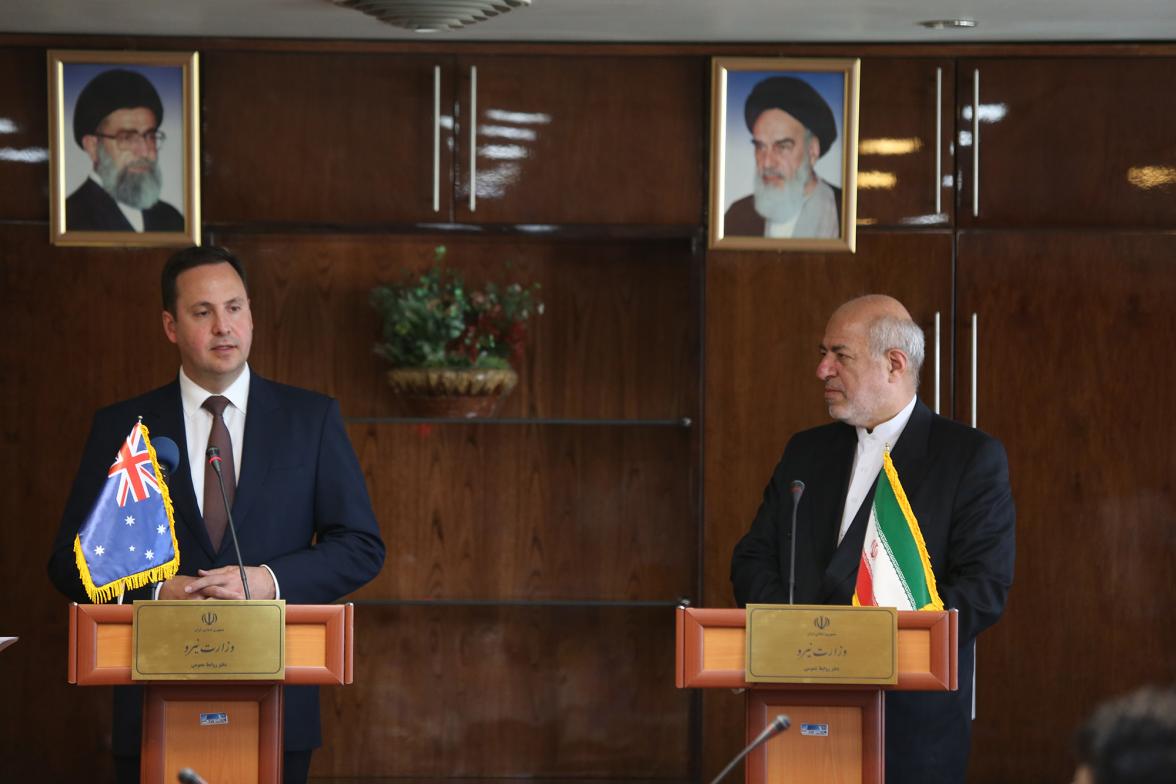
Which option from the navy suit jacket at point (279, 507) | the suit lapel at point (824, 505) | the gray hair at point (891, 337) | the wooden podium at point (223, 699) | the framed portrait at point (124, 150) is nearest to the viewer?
the wooden podium at point (223, 699)

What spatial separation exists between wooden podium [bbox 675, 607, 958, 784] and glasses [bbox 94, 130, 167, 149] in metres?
3.02

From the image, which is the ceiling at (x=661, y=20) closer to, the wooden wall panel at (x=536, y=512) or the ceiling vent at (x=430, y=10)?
the ceiling vent at (x=430, y=10)

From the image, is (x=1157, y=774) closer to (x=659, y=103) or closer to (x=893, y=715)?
(x=893, y=715)

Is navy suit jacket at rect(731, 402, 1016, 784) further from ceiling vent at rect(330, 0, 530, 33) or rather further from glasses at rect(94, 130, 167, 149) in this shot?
glasses at rect(94, 130, 167, 149)

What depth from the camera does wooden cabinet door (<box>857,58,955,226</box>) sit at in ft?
16.2

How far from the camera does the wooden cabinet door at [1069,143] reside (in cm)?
494

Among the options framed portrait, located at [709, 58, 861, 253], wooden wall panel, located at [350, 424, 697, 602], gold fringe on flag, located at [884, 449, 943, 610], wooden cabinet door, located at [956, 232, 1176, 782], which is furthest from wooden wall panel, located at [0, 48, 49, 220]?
wooden cabinet door, located at [956, 232, 1176, 782]

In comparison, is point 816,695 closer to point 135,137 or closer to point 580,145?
point 580,145

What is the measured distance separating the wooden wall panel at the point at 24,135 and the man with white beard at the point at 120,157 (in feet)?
0.40

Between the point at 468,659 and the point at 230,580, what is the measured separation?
2642mm

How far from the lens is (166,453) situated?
289 cm

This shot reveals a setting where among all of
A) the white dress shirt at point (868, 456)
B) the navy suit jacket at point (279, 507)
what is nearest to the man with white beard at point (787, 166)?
the white dress shirt at point (868, 456)

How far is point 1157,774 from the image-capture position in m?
1.33

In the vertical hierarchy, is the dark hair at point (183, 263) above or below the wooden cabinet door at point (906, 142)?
below
